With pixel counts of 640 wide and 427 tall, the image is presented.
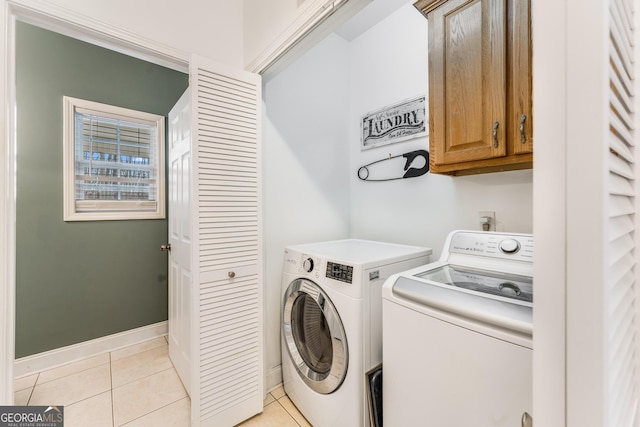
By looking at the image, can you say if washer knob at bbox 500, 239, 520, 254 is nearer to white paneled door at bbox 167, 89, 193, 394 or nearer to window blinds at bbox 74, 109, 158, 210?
white paneled door at bbox 167, 89, 193, 394

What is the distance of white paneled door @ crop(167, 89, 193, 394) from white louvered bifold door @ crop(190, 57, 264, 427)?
26 centimetres

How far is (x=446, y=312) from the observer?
0.89 metres

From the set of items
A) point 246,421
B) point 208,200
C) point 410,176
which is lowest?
point 246,421

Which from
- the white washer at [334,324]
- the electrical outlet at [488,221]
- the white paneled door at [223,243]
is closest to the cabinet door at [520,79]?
the electrical outlet at [488,221]

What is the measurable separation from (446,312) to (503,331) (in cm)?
16

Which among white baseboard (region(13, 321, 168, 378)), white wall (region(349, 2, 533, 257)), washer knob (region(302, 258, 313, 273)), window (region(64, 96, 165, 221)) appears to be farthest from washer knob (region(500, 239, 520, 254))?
white baseboard (region(13, 321, 168, 378))

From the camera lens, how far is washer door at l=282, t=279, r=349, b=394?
1.34m

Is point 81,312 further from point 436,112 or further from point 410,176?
point 436,112

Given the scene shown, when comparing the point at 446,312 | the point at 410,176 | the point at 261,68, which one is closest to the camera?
the point at 446,312

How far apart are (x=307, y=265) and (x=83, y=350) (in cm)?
217

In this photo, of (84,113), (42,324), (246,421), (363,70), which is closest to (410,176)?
(363,70)

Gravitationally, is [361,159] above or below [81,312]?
above

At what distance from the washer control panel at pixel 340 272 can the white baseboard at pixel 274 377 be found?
0.99m

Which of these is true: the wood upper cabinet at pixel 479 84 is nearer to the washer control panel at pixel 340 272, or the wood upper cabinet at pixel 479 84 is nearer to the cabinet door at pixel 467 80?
the cabinet door at pixel 467 80
